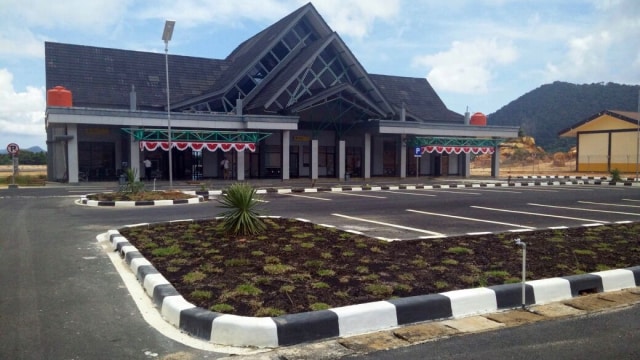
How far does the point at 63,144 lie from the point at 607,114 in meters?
44.8

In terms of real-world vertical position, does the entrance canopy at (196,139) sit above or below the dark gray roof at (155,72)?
below

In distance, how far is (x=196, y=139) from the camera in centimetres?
2900

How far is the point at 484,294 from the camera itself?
203 inches

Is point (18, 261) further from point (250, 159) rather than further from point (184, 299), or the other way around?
point (250, 159)

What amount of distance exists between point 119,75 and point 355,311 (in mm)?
32006

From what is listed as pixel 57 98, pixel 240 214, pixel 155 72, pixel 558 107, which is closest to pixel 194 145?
pixel 57 98

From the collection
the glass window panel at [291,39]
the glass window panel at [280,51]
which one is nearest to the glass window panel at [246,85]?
the glass window panel at [280,51]

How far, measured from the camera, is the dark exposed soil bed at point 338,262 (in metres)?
5.13

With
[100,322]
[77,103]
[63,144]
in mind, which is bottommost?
[100,322]

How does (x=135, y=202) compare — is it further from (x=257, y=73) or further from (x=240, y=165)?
(x=257, y=73)

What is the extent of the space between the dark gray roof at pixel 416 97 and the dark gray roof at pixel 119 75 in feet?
46.2

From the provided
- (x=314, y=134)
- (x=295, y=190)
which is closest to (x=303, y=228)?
(x=295, y=190)

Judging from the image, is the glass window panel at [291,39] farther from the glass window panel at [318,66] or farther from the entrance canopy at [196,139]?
the entrance canopy at [196,139]

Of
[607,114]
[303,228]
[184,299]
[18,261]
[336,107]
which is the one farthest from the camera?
[607,114]
